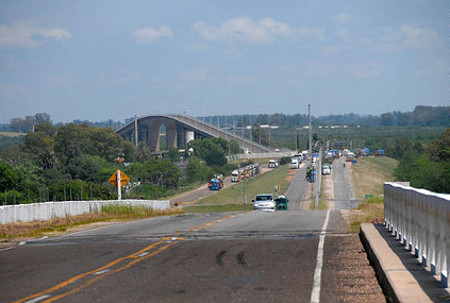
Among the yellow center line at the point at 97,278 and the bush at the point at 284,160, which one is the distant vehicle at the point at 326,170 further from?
the yellow center line at the point at 97,278

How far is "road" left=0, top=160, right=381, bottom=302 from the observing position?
10.5m

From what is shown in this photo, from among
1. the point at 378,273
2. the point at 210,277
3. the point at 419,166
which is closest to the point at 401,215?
the point at 378,273

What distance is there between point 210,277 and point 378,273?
2782 mm

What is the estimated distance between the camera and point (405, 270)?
35.9ft

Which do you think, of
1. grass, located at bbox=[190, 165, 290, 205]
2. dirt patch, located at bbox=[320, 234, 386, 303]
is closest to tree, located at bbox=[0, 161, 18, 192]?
grass, located at bbox=[190, 165, 290, 205]

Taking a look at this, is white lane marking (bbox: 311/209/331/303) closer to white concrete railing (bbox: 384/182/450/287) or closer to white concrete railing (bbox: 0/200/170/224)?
white concrete railing (bbox: 384/182/450/287)

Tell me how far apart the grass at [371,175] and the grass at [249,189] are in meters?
12.2

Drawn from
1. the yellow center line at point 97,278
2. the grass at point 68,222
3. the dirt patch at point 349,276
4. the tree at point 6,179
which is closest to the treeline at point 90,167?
the tree at point 6,179

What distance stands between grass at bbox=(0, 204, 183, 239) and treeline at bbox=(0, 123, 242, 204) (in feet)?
75.4

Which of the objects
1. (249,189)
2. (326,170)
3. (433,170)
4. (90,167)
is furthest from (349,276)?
(326,170)

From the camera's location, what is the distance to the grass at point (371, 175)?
367 ft

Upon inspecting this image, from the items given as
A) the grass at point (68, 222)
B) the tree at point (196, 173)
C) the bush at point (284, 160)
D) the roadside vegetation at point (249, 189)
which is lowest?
the roadside vegetation at point (249, 189)

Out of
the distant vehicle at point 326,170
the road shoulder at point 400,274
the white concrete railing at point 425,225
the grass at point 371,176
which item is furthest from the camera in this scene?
the distant vehicle at point 326,170

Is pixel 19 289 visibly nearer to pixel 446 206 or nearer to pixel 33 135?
pixel 446 206
